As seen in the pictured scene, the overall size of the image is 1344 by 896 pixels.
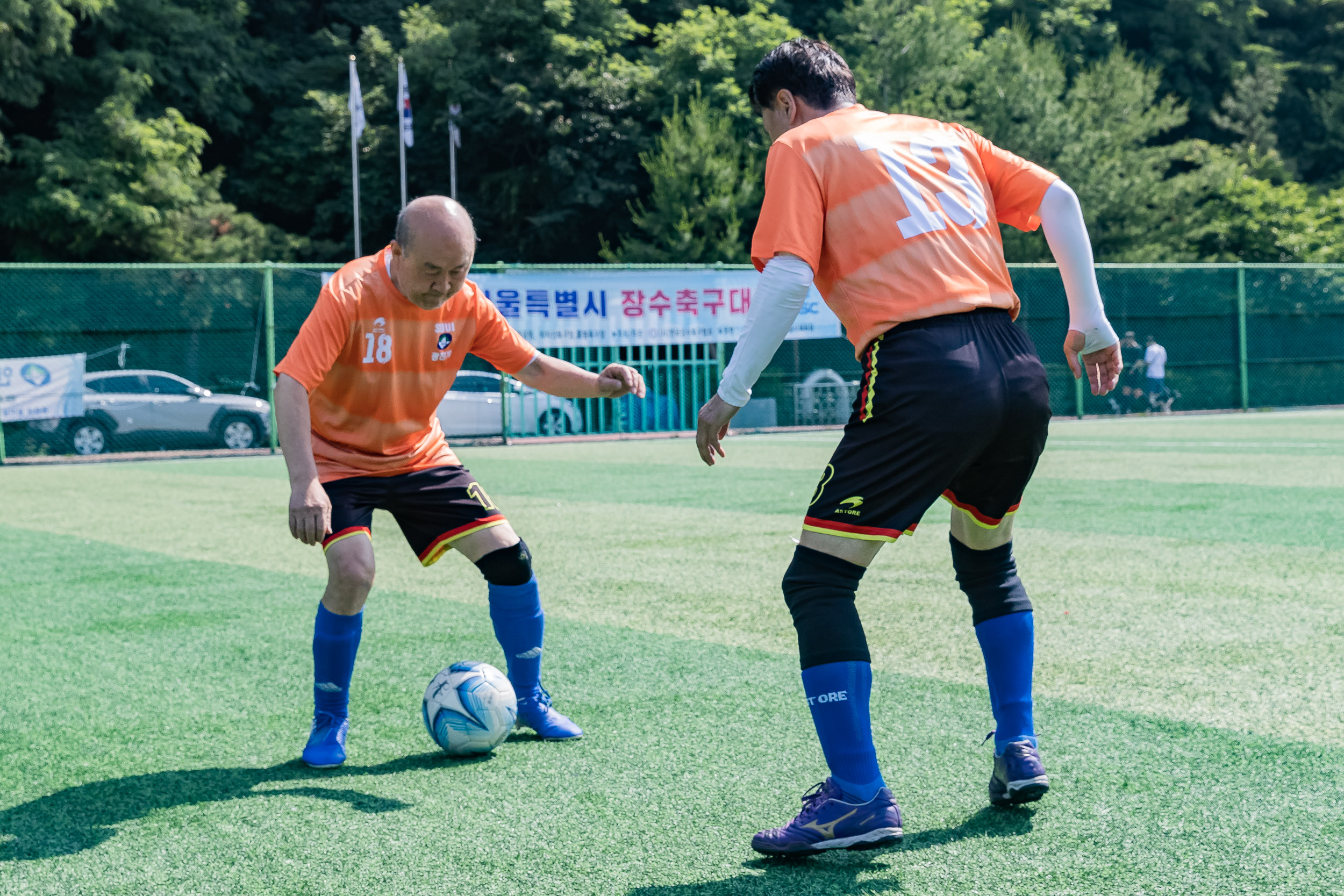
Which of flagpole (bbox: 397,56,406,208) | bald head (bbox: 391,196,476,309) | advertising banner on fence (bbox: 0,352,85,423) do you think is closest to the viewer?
bald head (bbox: 391,196,476,309)

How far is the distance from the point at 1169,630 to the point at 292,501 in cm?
360

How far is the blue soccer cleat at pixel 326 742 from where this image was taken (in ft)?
12.5

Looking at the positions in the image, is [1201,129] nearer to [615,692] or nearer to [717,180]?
[717,180]

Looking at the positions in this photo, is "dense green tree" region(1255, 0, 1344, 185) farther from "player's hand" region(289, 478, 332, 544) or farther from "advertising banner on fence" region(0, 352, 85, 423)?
"player's hand" region(289, 478, 332, 544)

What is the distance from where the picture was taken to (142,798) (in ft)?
11.5

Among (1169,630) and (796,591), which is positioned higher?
(796,591)

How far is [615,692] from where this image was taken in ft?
15.0

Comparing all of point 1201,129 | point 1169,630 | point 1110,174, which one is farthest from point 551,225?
point 1169,630

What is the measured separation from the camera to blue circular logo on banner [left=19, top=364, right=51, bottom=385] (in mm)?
17250

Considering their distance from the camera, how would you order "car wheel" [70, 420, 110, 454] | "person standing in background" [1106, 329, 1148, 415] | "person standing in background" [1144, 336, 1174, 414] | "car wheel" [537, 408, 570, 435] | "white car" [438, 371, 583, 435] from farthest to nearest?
"person standing in background" [1106, 329, 1148, 415] < "person standing in background" [1144, 336, 1174, 414] < "car wheel" [537, 408, 570, 435] < "white car" [438, 371, 583, 435] < "car wheel" [70, 420, 110, 454]

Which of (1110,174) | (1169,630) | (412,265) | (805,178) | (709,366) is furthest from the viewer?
(1110,174)

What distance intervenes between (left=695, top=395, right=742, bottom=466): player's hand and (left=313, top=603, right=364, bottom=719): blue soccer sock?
1475 mm

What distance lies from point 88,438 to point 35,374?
41.9 inches

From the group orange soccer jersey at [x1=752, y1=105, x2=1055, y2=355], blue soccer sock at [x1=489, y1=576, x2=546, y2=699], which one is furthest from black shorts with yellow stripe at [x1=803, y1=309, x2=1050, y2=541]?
blue soccer sock at [x1=489, y1=576, x2=546, y2=699]
